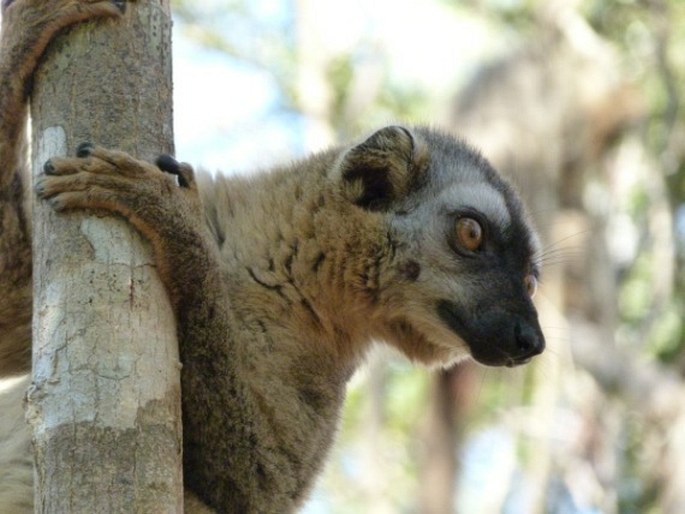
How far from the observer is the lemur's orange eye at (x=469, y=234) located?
5.20m

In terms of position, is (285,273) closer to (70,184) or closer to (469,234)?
(469,234)

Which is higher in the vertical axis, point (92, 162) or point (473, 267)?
point (473, 267)

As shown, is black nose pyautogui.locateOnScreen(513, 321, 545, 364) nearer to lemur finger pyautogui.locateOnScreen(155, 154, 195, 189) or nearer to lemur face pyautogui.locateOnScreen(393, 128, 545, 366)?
lemur face pyautogui.locateOnScreen(393, 128, 545, 366)

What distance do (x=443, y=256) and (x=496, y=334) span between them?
0.43m

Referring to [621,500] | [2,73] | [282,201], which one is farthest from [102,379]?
[621,500]

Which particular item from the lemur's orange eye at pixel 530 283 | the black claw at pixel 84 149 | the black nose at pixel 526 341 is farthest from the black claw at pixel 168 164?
the lemur's orange eye at pixel 530 283

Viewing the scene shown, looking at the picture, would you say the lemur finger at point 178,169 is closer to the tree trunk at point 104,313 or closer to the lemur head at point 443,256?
the tree trunk at point 104,313

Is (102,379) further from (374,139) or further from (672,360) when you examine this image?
(672,360)

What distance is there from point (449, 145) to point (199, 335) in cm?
204

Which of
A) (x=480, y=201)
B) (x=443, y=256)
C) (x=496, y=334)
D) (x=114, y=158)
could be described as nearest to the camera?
(x=114, y=158)

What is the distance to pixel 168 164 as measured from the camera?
3.85 meters

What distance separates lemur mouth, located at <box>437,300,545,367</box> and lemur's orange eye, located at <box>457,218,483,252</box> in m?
0.28

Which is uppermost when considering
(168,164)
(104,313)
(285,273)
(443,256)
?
(443,256)

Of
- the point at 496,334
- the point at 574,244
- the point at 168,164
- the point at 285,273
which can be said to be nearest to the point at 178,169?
the point at 168,164
